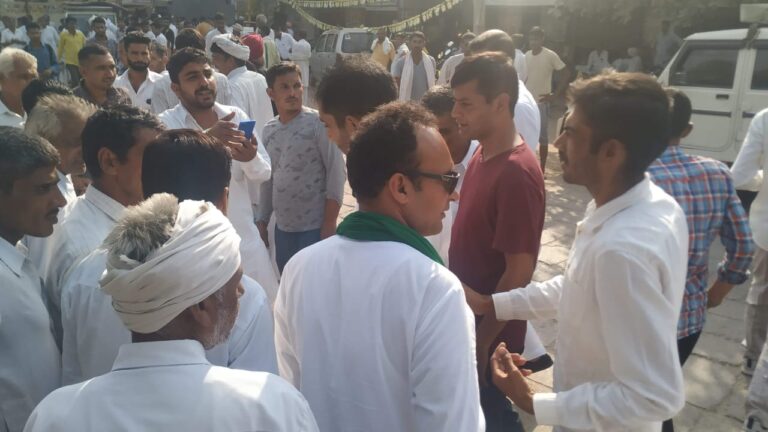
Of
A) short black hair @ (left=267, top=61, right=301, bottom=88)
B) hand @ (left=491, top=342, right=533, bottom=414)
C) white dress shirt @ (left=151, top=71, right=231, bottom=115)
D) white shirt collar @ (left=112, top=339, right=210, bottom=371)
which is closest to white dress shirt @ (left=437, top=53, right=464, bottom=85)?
white dress shirt @ (left=151, top=71, right=231, bottom=115)

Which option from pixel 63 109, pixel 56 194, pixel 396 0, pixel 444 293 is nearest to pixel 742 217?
pixel 444 293

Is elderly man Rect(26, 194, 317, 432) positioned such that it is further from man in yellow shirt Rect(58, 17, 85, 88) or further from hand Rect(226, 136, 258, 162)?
man in yellow shirt Rect(58, 17, 85, 88)

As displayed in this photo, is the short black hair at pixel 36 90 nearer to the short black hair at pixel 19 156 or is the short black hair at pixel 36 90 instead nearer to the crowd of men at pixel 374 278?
the crowd of men at pixel 374 278

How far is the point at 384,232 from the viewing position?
57.3 inches

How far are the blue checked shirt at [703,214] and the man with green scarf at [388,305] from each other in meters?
1.44

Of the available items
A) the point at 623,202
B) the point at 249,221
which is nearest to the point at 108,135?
the point at 249,221

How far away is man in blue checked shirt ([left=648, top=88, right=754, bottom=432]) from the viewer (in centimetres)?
246

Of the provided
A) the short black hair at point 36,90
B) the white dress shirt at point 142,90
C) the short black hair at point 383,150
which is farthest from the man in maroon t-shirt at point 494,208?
the white dress shirt at point 142,90

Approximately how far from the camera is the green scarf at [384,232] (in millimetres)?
1449

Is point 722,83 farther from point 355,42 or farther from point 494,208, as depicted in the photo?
point 355,42

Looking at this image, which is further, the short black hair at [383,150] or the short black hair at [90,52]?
the short black hair at [90,52]

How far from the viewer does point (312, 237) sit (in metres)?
3.62

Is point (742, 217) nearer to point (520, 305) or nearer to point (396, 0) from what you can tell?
point (520, 305)

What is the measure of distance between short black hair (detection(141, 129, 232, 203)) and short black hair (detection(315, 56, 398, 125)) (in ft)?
2.04
